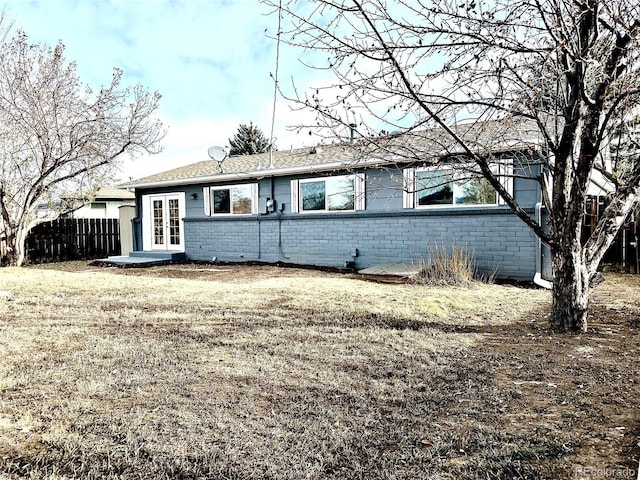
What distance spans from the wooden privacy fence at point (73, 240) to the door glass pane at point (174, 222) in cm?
362

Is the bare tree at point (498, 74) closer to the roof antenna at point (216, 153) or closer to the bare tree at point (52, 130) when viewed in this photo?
the roof antenna at point (216, 153)

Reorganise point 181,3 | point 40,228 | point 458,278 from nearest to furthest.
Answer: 1. point 458,278
2. point 181,3
3. point 40,228

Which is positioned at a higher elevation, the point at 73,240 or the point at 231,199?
the point at 231,199

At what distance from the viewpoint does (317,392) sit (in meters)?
3.16

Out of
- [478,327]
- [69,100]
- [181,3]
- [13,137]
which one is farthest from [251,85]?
[478,327]

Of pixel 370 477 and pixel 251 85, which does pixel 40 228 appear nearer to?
pixel 251 85

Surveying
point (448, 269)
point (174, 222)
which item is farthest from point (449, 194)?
point (174, 222)

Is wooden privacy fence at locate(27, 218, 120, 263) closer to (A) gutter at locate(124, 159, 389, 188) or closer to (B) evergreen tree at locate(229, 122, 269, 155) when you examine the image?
(A) gutter at locate(124, 159, 389, 188)

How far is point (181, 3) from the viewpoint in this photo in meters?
9.12

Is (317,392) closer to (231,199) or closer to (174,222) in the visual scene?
(231,199)

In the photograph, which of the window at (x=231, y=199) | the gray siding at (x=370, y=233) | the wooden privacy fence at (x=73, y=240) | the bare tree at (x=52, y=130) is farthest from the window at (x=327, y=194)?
the wooden privacy fence at (x=73, y=240)

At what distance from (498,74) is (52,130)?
12.0m

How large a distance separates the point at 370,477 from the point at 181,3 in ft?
31.4

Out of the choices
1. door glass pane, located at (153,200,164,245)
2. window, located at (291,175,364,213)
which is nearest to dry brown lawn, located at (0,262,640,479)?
window, located at (291,175,364,213)
